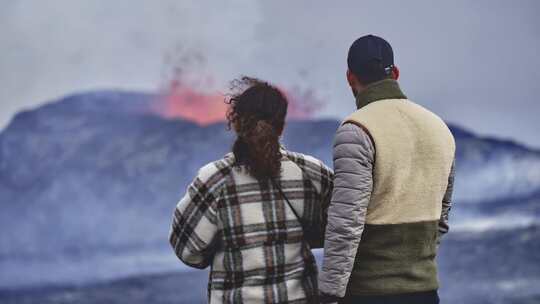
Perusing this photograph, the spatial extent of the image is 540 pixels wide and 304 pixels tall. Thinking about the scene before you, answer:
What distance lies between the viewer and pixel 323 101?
670 centimetres

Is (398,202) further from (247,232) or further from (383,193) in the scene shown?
(247,232)

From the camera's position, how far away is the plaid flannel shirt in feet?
5.97

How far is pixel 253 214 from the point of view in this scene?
72.0 inches

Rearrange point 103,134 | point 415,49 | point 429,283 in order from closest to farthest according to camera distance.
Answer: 1. point 429,283
2. point 415,49
3. point 103,134

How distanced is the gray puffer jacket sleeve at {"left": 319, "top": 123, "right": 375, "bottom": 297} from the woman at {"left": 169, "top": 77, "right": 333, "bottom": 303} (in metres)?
0.10

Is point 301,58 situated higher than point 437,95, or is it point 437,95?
point 301,58

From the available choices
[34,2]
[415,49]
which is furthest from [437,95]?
[34,2]

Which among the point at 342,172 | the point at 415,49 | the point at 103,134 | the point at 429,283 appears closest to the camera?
the point at 342,172

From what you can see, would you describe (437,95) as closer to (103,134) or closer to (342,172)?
(103,134)

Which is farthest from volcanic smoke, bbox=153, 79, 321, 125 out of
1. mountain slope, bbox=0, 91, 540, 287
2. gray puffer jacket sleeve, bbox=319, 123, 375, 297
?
gray puffer jacket sleeve, bbox=319, 123, 375, 297

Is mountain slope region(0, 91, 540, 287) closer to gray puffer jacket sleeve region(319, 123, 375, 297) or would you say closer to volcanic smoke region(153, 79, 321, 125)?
volcanic smoke region(153, 79, 321, 125)

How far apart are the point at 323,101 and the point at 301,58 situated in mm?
395

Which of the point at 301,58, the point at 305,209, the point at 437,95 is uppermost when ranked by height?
the point at 301,58

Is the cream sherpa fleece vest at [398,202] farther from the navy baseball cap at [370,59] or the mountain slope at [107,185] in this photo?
the mountain slope at [107,185]
